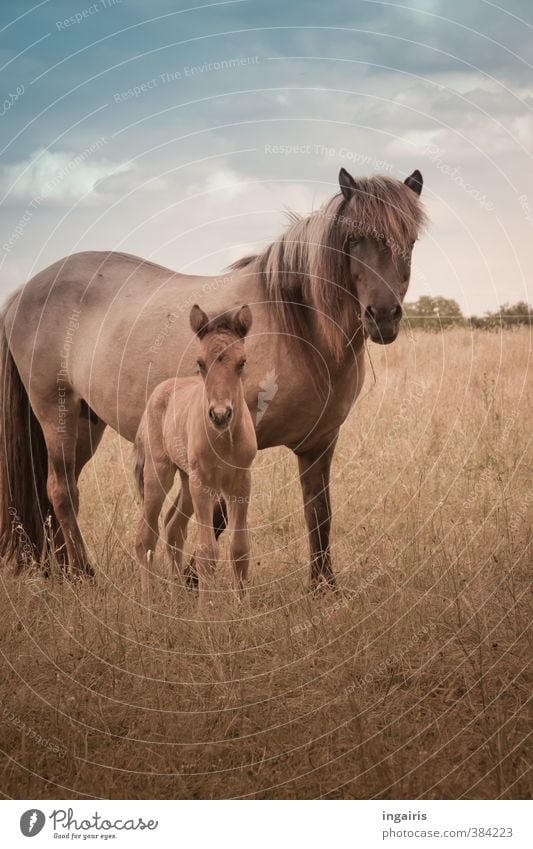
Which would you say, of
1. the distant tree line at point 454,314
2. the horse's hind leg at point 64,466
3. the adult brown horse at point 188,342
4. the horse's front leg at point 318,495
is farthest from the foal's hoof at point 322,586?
the distant tree line at point 454,314

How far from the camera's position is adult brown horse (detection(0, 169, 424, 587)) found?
590 centimetres

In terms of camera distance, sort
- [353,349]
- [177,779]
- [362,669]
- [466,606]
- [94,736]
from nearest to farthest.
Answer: [177,779]
[94,736]
[362,669]
[466,606]
[353,349]

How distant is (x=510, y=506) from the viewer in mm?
7934

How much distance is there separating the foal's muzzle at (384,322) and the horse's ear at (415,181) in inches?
40.1

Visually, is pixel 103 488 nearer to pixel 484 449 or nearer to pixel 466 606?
pixel 484 449

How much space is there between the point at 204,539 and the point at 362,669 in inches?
58.7

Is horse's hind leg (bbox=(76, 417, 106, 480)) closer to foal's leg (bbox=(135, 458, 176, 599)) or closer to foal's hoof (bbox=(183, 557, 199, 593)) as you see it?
foal's leg (bbox=(135, 458, 176, 599))

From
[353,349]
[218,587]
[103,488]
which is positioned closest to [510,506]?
[353,349]

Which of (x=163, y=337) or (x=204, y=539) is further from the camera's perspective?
(x=163, y=337)

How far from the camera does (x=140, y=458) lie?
262 inches

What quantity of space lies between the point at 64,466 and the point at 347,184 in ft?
11.6

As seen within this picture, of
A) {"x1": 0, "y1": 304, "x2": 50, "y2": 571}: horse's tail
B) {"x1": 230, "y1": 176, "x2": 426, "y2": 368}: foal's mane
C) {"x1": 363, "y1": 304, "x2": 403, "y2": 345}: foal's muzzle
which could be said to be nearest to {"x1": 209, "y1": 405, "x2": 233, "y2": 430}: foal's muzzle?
{"x1": 363, "y1": 304, "x2": 403, "y2": 345}: foal's muzzle

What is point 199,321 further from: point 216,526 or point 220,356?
point 216,526

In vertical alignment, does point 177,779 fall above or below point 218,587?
below
